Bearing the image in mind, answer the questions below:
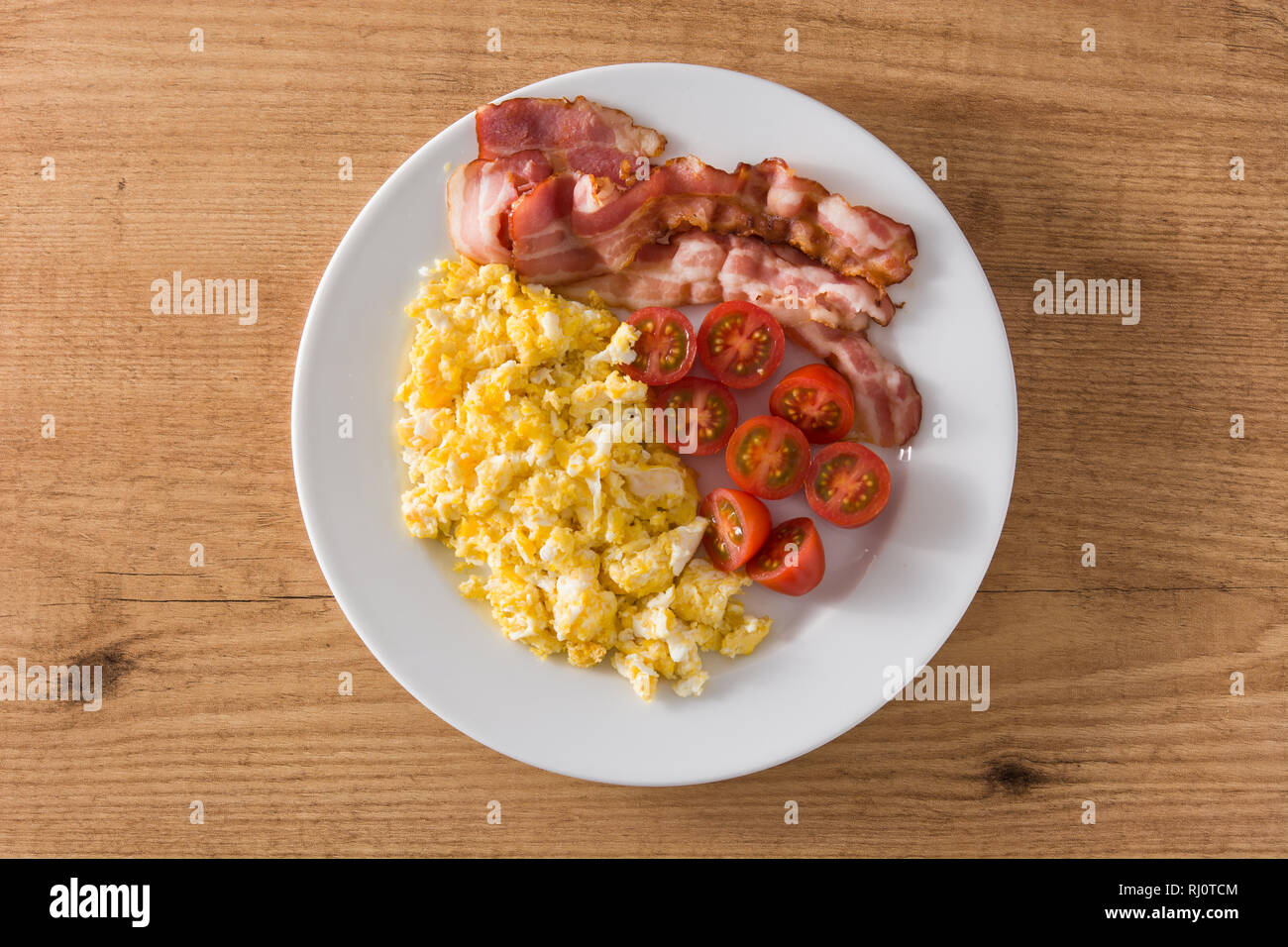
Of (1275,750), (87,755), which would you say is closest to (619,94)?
(87,755)

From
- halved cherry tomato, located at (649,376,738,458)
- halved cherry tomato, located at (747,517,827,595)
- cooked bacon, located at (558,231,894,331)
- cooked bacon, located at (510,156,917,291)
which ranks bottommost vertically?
halved cherry tomato, located at (747,517,827,595)

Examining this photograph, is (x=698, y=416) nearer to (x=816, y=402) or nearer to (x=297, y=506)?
(x=816, y=402)

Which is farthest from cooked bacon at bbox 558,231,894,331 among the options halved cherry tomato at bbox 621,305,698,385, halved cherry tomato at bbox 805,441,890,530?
halved cherry tomato at bbox 805,441,890,530

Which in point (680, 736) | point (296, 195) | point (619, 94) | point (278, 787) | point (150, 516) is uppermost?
point (619, 94)

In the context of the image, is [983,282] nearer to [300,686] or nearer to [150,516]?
[300,686]

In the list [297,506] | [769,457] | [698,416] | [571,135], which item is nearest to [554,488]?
[698,416]

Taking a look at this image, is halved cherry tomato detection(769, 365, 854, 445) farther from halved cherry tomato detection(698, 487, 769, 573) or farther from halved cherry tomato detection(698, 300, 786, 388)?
halved cherry tomato detection(698, 487, 769, 573)
